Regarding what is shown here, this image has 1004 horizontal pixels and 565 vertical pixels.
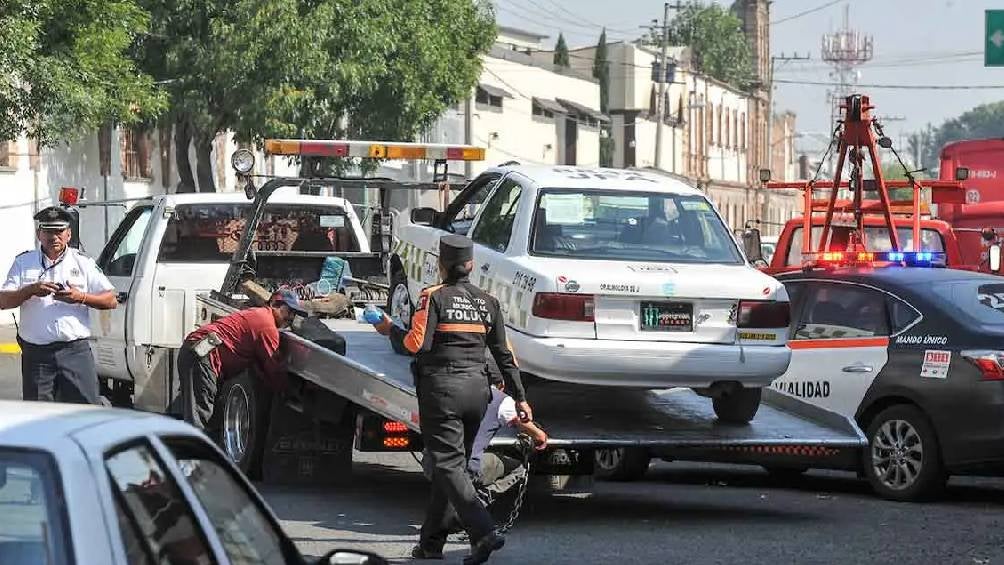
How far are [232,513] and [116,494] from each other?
3.02 feet

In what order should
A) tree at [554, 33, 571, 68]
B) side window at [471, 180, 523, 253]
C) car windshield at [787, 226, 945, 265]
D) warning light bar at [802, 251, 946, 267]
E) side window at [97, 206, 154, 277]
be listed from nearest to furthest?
side window at [471, 180, 523, 253]
warning light bar at [802, 251, 946, 267]
side window at [97, 206, 154, 277]
car windshield at [787, 226, 945, 265]
tree at [554, 33, 571, 68]

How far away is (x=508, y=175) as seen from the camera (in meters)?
12.3

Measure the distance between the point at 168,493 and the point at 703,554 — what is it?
6242mm

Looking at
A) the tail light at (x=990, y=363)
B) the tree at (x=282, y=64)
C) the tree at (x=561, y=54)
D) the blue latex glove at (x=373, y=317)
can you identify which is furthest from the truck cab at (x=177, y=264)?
the tree at (x=561, y=54)

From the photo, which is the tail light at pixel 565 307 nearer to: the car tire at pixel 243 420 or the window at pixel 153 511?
the car tire at pixel 243 420

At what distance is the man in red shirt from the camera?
12305mm

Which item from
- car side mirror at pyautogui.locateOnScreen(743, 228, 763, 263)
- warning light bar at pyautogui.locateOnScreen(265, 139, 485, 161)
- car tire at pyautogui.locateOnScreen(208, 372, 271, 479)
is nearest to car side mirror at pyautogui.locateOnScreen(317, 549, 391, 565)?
car tire at pyautogui.locateOnScreen(208, 372, 271, 479)

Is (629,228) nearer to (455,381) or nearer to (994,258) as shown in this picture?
(455,381)

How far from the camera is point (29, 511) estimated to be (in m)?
3.70

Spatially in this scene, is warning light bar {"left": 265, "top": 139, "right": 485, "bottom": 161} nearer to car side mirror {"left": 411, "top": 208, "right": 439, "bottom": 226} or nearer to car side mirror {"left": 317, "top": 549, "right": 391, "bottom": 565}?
car side mirror {"left": 411, "top": 208, "right": 439, "bottom": 226}

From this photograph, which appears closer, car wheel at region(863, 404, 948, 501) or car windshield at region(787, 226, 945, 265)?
car wheel at region(863, 404, 948, 501)

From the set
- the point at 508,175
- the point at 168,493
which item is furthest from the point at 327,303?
the point at 168,493

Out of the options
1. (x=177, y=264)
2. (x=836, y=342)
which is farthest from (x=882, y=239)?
(x=177, y=264)

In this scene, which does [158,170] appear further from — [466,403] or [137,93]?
[466,403]
